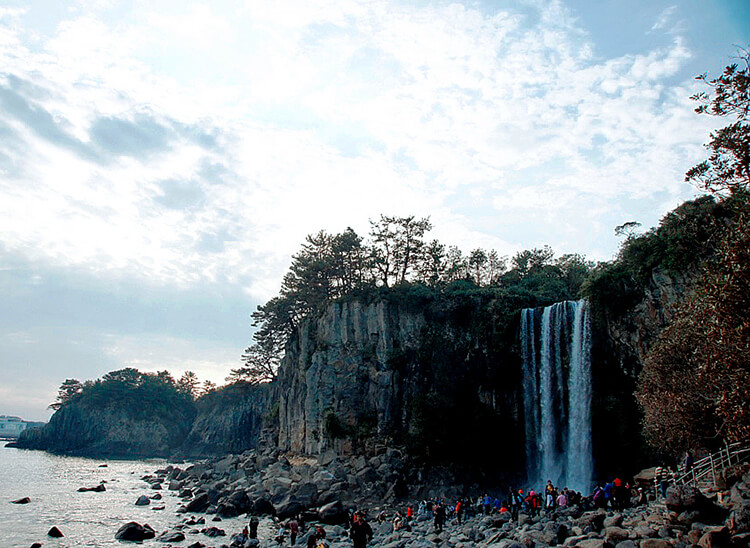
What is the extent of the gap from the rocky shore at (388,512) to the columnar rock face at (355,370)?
10.3 feet

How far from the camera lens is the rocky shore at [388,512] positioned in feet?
42.1

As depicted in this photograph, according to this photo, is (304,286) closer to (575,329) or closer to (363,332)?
(363,332)

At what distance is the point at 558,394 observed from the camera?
Answer: 3681 centimetres

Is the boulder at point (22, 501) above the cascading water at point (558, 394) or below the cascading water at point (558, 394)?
below

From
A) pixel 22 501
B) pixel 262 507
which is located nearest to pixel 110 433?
pixel 22 501

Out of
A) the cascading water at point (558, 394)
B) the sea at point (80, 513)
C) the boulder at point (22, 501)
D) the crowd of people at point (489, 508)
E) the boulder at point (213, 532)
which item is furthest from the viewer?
the boulder at point (22, 501)

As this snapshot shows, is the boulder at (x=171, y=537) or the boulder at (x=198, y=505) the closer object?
the boulder at (x=171, y=537)

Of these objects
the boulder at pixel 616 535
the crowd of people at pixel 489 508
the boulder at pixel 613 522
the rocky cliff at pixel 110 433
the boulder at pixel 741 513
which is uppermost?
the boulder at pixel 741 513

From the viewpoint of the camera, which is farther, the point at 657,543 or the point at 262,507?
the point at 262,507

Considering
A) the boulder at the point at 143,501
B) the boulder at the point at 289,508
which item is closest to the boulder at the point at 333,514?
the boulder at the point at 289,508

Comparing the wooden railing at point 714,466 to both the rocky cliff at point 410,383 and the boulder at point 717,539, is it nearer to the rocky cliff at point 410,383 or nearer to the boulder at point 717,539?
the boulder at point 717,539

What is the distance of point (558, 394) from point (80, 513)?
119 ft

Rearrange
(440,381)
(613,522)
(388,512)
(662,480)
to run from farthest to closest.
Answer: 1. (440,381)
2. (388,512)
3. (662,480)
4. (613,522)

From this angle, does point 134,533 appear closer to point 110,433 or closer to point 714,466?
point 714,466
